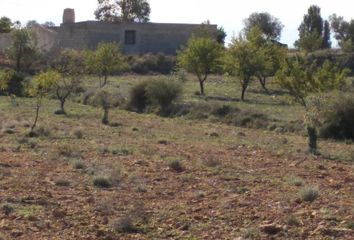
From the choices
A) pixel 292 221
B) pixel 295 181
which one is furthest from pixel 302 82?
pixel 292 221

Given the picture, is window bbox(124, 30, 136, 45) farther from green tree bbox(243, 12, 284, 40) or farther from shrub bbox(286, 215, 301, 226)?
shrub bbox(286, 215, 301, 226)

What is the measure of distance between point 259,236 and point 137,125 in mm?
26676

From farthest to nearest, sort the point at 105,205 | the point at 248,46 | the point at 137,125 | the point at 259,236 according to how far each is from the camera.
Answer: the point at 248,46, the point at 137,125, the point at 105,205, the point at 259,236

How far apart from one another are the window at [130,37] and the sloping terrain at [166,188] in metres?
64.5

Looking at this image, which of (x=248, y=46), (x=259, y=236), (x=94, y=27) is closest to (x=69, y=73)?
(x=248, y=46)

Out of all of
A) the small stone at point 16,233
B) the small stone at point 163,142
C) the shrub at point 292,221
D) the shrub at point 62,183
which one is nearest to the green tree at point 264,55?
the small stone at point 163,142

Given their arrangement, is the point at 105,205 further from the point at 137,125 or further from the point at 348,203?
the point at 137,125

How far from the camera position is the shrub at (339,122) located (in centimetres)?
3566

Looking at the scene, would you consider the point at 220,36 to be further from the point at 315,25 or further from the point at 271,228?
the point at 271,228

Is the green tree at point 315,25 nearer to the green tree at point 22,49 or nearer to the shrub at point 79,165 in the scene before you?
the green tree at point 22,49

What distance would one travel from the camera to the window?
95150mm

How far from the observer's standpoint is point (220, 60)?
2498 inches

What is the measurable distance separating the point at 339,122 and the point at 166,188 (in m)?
20.4

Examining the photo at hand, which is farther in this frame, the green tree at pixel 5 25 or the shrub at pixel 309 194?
the green tree at pixel 5 25
